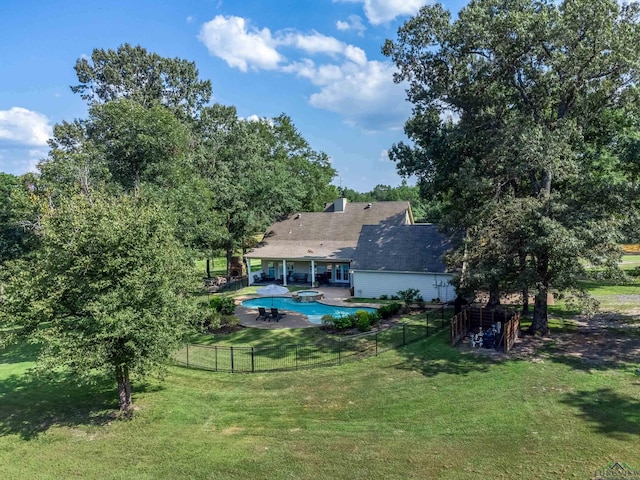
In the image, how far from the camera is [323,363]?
52.1 feet

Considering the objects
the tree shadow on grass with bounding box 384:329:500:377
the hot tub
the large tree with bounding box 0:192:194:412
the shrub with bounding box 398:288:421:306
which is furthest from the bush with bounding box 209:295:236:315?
the large tree with bounding box 0:192:194:412

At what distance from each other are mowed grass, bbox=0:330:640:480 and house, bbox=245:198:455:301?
1157cm

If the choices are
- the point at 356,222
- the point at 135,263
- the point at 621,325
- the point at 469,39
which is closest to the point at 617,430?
the point at 621,325

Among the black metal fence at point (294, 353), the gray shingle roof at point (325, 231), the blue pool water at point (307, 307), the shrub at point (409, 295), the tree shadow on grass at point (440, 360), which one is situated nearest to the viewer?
the tree shadow on grass at point (440, 360)

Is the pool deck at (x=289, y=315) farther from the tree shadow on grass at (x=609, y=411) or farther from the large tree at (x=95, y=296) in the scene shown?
the tree shadow on grass at (x=609, y=411)

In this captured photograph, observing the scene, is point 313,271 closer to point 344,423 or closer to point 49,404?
point 49,404

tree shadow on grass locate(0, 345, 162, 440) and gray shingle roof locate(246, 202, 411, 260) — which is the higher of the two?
gray shingle roof locate(246, 202, 411, 260)

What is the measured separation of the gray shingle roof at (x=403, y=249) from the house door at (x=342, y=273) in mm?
3785

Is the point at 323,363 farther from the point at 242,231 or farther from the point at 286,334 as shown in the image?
the point at 242,231

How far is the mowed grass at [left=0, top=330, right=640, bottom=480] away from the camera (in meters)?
9.05

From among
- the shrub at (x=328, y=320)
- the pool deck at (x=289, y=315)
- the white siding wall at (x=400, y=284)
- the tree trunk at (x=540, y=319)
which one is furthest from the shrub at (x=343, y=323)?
the tree trunk at (x=540, y=319)

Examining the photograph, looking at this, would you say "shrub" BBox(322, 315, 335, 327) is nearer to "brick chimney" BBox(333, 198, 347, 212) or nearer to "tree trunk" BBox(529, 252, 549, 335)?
"tree trunk" BBox(529, 252, 549, 335)

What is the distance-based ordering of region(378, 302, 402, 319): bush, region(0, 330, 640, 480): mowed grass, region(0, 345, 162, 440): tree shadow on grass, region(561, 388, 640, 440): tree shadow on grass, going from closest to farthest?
region(0, 330, 640, 480): mowed grass < region(561, 388, 640, 440): tree shadow on grass < region(0, 345, 162, 440): tree shadow on grass < region(378, 302, 402, 319): bush

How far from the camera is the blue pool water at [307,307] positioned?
24797 mm
